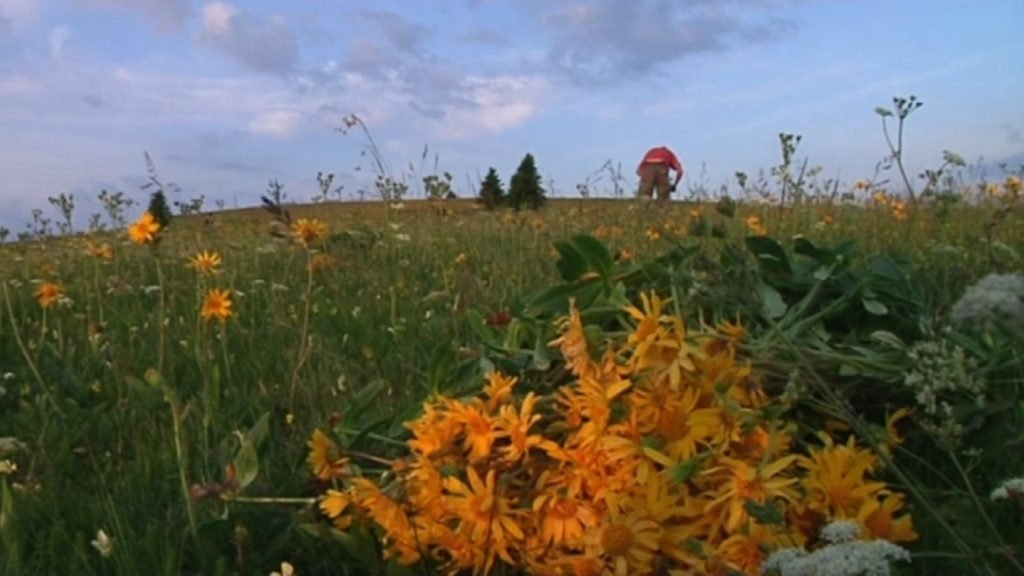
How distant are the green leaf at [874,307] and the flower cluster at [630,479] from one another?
43 centimetres

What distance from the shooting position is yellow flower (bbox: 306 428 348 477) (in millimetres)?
1935

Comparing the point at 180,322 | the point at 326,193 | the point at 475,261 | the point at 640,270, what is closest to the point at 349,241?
the point at 326,193

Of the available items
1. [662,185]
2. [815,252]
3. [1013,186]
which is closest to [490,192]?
[662,185]

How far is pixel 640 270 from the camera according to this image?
2.27 m

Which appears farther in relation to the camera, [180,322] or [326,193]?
[326,193]

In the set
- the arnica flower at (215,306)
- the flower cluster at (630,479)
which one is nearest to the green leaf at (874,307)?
the flower cluster at (630,479)

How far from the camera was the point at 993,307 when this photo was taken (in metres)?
0.92

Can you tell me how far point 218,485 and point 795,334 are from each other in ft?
3.57

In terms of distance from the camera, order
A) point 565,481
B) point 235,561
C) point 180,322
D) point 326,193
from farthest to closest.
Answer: point 326,193
point 180,322
point 235,561
point 565,481

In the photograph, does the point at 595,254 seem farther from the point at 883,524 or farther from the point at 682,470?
the point at 883,524

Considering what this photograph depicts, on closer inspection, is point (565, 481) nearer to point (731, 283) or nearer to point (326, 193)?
point (731, 283)

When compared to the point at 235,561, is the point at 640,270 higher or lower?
higher

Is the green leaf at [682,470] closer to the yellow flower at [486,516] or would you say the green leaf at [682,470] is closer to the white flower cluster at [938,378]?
the yellow flower at [486,516]

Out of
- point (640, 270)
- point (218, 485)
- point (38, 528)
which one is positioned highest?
point (640, 270)
